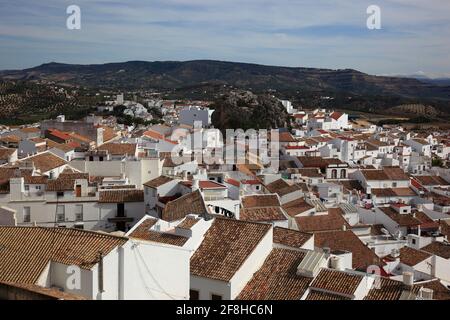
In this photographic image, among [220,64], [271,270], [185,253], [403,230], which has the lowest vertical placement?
[403,230]

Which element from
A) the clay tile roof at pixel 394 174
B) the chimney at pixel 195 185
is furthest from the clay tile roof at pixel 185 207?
the clay tile roof at pixel 394 174

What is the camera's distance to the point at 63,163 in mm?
23359

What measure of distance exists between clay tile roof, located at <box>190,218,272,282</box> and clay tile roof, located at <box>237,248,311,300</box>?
0.50 metres

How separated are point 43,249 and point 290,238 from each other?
598 cm

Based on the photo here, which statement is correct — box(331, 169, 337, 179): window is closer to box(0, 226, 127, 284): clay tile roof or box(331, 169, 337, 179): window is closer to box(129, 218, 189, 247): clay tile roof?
box(129, 218, 189, 247): clay tile roof

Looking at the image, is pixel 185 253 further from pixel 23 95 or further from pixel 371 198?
pixel 23 95

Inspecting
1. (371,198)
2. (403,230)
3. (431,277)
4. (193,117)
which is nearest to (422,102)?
(193,117)

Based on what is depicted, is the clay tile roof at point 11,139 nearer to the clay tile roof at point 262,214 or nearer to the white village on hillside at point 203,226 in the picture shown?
the white village on hillside at point 203,226

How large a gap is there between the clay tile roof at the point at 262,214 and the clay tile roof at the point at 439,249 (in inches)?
213

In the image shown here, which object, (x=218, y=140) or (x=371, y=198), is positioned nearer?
(x=371, y=198)

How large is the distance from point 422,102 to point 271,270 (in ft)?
341

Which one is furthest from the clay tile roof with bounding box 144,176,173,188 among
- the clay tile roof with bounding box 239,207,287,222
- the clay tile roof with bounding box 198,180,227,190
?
the clay tile roof with bounding box 239,207,287,222

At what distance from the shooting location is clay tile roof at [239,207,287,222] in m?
17.9

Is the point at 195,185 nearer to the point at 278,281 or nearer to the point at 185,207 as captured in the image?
the point at 185,207
